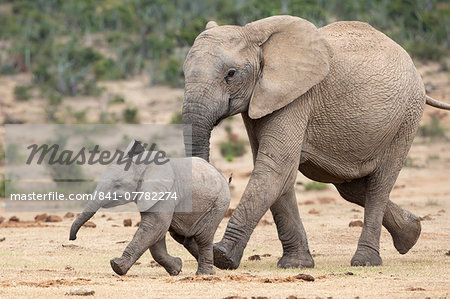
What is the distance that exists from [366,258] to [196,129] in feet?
7.67

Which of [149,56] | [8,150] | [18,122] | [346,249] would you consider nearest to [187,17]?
[149,56]

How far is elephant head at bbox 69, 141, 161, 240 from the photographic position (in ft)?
24.3

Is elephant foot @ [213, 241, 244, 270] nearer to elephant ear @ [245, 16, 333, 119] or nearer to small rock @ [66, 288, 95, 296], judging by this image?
elephant ear @ [245, 16, 333, 119]

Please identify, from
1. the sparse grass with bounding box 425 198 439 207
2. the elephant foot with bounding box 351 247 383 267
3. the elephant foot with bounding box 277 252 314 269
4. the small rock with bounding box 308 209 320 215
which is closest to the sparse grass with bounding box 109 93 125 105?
the sparse grass with bounding box 425 198 439 207

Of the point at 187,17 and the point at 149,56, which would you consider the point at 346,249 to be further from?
the point at 187,17

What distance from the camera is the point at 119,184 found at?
7598mm

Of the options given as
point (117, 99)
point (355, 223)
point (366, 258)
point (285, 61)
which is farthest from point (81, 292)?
point (117, 99)

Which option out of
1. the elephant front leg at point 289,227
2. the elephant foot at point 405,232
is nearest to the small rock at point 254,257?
the elephant front leg at point 289,227

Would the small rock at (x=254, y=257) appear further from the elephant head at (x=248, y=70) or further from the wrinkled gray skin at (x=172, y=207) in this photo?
the elephant head at (x=248, y=70)

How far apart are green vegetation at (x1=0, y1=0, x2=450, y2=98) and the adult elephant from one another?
19265 millimetres

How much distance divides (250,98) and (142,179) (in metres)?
1.72

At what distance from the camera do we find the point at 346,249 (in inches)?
429

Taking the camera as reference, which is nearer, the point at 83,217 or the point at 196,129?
the point at 83,217

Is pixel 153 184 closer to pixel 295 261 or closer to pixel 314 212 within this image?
pixel 295 261
